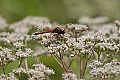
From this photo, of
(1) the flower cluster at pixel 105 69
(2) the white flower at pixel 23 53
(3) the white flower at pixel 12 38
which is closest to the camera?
(1) the flower cluster at pixel 105 69

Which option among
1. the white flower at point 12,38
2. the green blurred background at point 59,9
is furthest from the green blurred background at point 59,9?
the white flower at point 12,38

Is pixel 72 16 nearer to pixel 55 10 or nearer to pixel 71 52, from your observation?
pixel 55 10

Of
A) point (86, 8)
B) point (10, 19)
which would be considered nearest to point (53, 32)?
point (86, 8)

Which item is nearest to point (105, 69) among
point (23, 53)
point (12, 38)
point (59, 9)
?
point (23, 53)

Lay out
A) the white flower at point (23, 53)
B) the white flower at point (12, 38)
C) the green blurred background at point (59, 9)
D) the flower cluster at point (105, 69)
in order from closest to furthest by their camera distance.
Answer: the flower cluster at point (105, 69) < the white flower at point (23, 53) < the white flower at point (12, 38) < the green blurred background at point (59, 9)

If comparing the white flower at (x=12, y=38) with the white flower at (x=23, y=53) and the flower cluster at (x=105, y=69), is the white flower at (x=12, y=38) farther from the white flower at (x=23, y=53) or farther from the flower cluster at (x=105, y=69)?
the flower cluster at (x=105, y=69)

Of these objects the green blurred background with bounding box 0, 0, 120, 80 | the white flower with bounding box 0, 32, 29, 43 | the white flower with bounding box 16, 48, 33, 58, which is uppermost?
the green blurred background with bounding box 0, 0, 120, 80

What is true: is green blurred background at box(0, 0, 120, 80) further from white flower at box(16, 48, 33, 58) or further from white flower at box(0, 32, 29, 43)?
white flower at box(16, 48, 33, 58)

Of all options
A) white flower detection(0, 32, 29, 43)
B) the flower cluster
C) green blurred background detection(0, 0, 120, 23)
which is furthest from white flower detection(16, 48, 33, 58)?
green blurred background detection(0, 0, 120, 23)

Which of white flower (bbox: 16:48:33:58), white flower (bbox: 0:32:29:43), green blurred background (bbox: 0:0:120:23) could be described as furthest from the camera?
green blurred background (bbox: 0:0:120:23)
